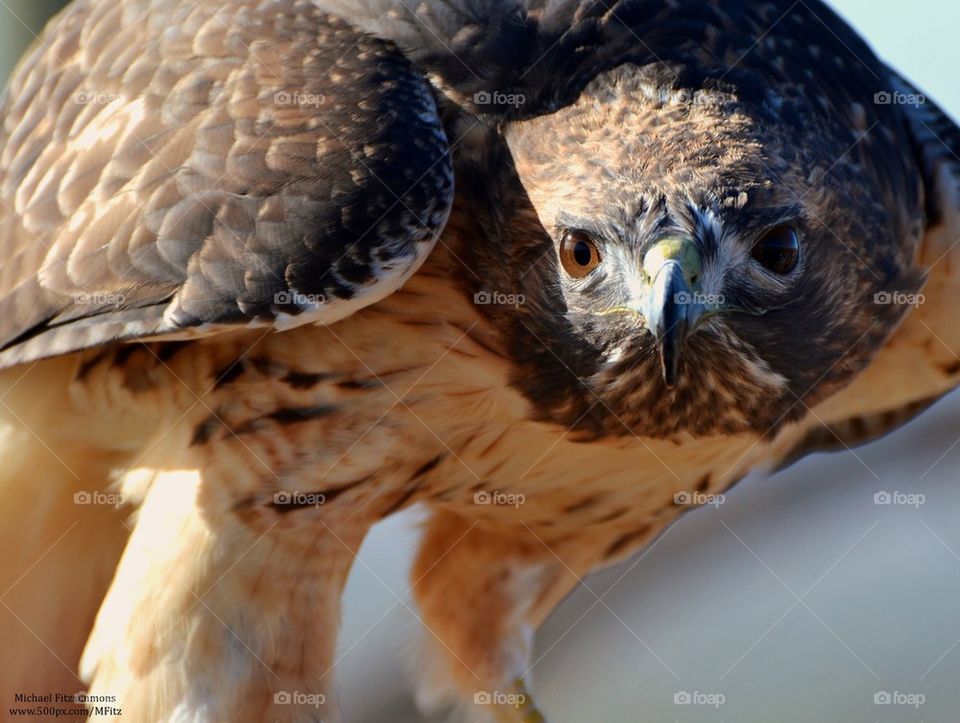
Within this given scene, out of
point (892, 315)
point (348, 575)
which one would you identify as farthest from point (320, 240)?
point (892, 315)

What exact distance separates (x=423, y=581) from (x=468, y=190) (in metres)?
1.82

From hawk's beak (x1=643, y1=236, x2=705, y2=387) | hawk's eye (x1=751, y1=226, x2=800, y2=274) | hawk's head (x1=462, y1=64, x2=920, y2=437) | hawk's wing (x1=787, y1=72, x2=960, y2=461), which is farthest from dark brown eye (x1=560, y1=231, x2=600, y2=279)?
hawk's wing (x1=787, y1=72, x2=960, y2=461)

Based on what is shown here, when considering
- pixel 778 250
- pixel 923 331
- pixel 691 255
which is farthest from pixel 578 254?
pixel 923 331

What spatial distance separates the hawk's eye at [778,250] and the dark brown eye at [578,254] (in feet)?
1.51

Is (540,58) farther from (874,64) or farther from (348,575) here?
(348,575)

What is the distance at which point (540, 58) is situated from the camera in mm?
4215

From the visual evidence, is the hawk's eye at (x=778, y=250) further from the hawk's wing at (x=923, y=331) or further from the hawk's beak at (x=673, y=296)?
the hawk's wing at (x=923, y=331)

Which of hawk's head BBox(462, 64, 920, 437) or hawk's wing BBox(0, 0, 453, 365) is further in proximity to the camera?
hawk's wing BBox(0, 0, 453, 365)

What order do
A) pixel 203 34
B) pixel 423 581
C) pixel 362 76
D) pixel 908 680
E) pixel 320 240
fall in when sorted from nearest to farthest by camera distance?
pixel 320 240, pixel 362 76, pixel 203 34, pixel 423 581, pixel 908 680

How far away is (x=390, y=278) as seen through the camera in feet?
12.9

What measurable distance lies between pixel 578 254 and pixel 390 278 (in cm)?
56

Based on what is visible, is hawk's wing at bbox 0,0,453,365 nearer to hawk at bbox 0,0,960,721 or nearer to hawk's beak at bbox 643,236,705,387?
hawk at bbox 0,0,960,721

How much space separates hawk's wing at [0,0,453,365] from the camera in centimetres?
386

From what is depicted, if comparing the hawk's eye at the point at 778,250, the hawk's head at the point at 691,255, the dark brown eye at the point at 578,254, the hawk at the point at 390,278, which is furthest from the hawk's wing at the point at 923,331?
the dark brown eye at the point at 578,254
